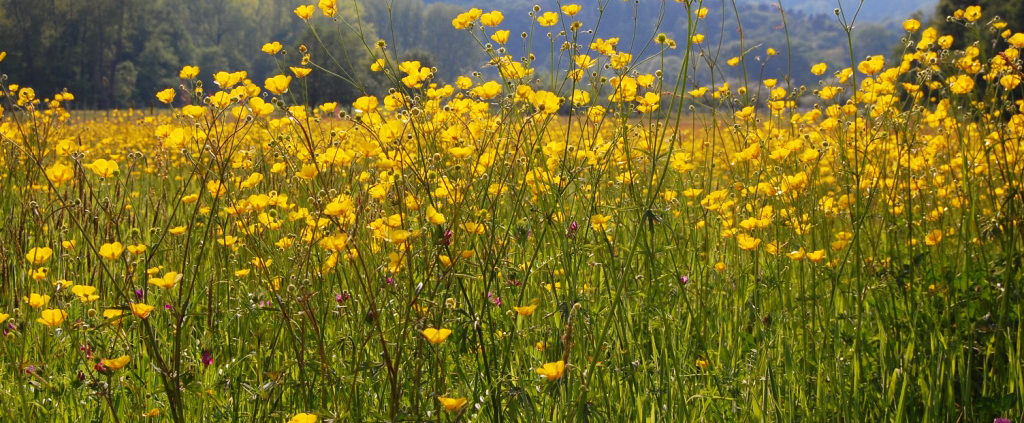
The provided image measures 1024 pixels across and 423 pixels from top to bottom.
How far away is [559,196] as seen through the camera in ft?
5.25

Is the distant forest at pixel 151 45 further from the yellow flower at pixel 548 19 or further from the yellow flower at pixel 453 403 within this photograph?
the yellow flower at pixel 453 403

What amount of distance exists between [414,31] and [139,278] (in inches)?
4103

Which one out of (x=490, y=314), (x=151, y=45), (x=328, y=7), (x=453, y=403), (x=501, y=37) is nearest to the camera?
(x=453, y=403)

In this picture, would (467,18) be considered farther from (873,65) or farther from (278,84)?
(873,65)

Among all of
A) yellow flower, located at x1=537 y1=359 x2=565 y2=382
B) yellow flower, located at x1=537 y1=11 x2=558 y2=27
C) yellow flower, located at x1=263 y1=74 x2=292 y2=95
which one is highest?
yellow flower, located at x1=537 y1=11 x2=558 y2=27

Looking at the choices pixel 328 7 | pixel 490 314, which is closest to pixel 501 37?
pixel 328 7

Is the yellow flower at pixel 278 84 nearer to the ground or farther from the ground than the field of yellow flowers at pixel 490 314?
farther from the ground

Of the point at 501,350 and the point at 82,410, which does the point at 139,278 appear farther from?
the point at 501,350

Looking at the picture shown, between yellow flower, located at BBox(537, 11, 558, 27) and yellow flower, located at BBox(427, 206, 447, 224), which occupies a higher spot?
yellow flower, located at BBox(537, 11, 558, 27)

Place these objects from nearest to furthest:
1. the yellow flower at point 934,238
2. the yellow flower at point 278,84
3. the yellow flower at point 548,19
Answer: the yellow flower at point 278,84
the yellow flower at point 934,238
the yellow flower at point 548,19

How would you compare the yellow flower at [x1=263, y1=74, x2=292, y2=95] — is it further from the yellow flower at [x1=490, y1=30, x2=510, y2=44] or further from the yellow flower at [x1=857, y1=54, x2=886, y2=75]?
the yellow flower at [x1=857, y1=54, x2=886, y2=75]

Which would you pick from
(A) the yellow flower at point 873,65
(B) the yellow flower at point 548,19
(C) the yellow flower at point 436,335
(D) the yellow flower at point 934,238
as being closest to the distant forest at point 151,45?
(B) the yellow flower at point 548,19

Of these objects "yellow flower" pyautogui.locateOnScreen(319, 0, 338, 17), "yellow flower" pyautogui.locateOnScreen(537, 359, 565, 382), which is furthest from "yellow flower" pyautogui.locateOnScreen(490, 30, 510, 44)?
"yellow flower" pyautogui.locateOnScreen(537, 359, 565, 382)

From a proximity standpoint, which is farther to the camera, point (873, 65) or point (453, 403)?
point (873, 65)
